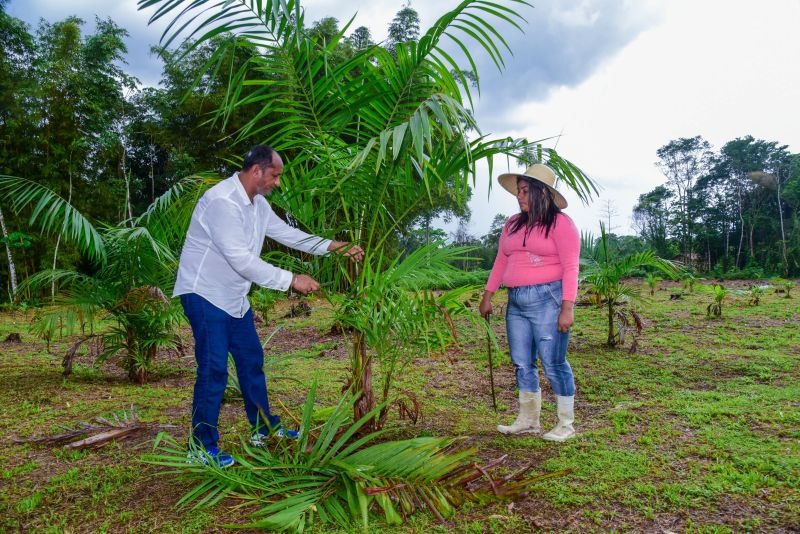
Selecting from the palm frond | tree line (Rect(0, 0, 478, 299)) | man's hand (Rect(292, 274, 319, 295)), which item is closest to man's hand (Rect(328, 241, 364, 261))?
man's hand (Rect(292, 274, 319, 295))

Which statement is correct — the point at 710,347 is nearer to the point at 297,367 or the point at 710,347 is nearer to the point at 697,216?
the point at 297,367

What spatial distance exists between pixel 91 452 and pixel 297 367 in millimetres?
2831

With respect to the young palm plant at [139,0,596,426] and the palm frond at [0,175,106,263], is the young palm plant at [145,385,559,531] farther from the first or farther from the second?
the palm frond at [0,175,106,263]

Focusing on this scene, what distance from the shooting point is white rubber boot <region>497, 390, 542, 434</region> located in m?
3.36

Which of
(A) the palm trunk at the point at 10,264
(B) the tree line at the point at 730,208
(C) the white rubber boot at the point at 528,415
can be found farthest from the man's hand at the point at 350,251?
(B) the tree line at the point at 730,208

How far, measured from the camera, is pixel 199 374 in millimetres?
2758

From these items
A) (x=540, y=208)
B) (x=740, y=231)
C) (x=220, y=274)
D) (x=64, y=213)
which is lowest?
(x=220, y=274)

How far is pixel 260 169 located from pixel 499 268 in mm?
1645

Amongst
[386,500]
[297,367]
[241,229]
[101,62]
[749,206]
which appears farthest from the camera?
[749,206]

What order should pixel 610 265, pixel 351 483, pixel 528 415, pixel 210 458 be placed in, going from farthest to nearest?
pixel 610 265 → pixel 528 415 → pixel 210 458 → pixel 351 483

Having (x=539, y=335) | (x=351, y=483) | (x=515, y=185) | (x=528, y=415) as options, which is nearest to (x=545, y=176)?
(x=515, y=185)

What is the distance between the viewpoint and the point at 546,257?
320cm

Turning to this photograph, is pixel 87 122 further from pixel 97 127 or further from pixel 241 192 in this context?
pixel 241 192

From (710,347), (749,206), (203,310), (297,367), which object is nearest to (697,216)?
(749,206)
